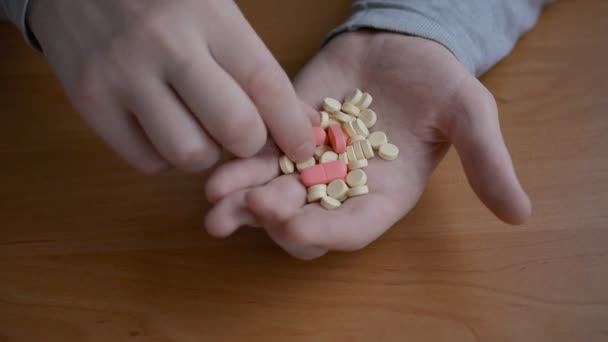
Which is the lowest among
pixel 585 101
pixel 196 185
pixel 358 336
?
pixel 585 101

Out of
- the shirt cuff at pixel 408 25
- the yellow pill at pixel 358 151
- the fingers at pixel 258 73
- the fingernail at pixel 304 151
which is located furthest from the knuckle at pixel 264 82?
the shirt cuff at pixel 408 25

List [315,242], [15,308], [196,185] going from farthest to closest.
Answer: [196,185] < [15,308] < [315,242]

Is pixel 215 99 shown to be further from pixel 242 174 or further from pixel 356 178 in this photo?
pixel 356 178

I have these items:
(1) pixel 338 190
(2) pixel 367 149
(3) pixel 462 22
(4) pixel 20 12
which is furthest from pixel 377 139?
(4) pixel 20 12

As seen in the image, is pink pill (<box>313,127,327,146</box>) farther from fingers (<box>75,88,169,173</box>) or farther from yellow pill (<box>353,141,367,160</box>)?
fingers (<box>75,88,169,173</box>)

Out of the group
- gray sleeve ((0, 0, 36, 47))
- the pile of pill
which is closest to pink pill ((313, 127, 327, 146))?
the pile of pill

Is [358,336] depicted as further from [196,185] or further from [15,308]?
[15,308]

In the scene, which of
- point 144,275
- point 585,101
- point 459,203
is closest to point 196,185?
point 144,275
